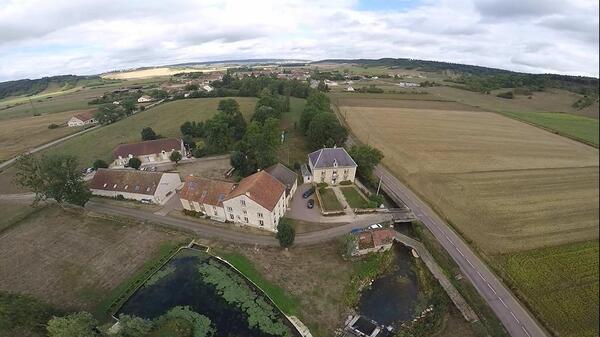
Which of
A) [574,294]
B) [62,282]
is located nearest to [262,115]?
[62,282]

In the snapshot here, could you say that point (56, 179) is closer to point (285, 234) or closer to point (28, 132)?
point (285, 234)

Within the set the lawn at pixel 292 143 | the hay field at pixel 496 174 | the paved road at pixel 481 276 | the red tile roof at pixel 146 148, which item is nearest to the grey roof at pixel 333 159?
the paved road at pixel 481 276

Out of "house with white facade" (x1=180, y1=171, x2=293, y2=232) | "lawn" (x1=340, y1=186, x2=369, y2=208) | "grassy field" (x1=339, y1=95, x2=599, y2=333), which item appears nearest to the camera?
"grassy field" (x1=339, y1=95, x2=599, y2=333)

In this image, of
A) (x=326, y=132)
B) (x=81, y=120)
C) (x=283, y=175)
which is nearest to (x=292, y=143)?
(x=326, y=132)

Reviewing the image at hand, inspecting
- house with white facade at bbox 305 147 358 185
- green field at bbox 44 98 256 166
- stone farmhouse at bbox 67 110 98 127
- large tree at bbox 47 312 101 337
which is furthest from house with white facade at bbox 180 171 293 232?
stone farmhouse at bbox 67 110 98 127

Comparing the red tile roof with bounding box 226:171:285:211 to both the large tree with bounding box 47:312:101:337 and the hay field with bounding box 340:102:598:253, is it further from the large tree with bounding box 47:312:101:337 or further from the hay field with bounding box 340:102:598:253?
the hay field with bounding box 340:102:598:253

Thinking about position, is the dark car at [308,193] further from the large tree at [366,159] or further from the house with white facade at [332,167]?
the large tree at [366,159]

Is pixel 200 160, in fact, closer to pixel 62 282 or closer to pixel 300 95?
pixel 62 282
